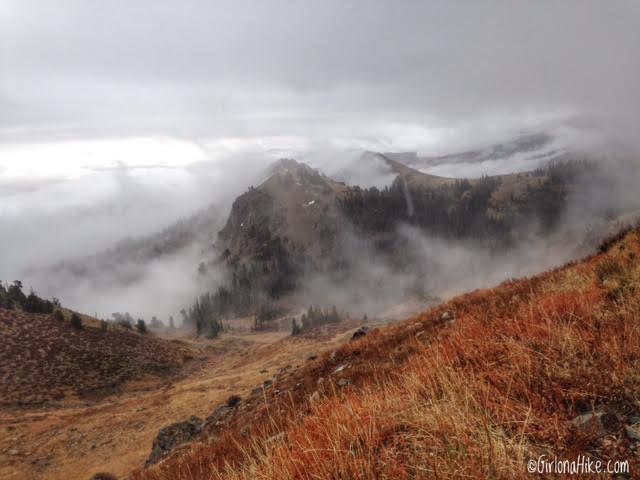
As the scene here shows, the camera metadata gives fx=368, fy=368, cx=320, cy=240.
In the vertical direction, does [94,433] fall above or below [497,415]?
below

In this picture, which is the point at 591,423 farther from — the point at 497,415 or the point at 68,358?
the point at 68,358

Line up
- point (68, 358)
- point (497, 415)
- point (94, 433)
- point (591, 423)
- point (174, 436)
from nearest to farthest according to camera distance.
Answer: point (591, 423) → point (497, 415) → point (174, 436) → point (94, 433) → point (68, 358)

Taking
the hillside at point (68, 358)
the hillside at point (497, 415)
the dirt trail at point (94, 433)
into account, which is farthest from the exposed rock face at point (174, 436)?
the hillside at point (68, 358)

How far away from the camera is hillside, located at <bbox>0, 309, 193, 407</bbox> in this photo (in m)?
48.6

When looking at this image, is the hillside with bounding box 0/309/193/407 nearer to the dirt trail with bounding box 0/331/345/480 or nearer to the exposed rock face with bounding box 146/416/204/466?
the dirt trail with bounding box 0/331/345/480

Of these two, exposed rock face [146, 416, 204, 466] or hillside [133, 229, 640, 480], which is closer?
hillside [133, 229, 640, 480]

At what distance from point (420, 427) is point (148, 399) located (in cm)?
4178

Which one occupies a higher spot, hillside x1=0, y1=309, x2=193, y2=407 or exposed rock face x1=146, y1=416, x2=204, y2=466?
exposed rock face x1=146, y1=416, x2=204, y2=466

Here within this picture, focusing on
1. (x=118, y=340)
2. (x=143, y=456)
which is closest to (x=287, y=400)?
(x=143, y=456)

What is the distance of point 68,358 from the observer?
58125 mm

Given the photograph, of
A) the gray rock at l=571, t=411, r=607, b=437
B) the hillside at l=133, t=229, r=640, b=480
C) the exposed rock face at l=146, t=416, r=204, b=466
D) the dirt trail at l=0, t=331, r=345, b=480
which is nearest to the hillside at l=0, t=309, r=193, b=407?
the dirt trail at l=0, t=331, r=345, b=480

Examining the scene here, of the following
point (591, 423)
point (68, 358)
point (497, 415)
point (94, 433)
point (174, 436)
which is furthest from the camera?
point (68, 358)

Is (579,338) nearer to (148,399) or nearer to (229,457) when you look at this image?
(229,457)

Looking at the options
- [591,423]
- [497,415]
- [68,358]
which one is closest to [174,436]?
[497,415]
